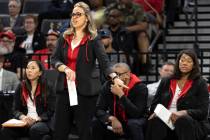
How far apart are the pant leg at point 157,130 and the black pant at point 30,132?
1432 mm

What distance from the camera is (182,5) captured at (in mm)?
16859

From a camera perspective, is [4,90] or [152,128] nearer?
[152,128]

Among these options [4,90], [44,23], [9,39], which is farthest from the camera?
[44,23]

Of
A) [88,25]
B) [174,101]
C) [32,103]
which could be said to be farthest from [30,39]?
[88,25]

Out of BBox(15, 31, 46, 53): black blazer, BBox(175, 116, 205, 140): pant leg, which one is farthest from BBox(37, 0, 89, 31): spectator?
BBox(175, 116, 205, 140): pant leg

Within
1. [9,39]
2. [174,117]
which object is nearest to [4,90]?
[9,39]

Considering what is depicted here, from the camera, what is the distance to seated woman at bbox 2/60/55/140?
11.8m

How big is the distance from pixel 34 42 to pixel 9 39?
0.51 m

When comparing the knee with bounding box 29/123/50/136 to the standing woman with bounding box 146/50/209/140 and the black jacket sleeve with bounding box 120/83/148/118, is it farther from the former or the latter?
the standing woman with bounding box 146/50/209/140

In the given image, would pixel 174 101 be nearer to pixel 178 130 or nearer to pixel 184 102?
pixel 184 102

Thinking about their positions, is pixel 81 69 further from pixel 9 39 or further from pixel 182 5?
pixel 182 5

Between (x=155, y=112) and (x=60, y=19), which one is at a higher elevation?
(x=60, y=19)

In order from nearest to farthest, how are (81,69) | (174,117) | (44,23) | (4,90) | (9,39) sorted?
(81,69), (174,117), (4,90), (9,39), (44,23)

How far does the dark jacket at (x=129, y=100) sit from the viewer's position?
37.8 feet
